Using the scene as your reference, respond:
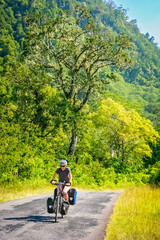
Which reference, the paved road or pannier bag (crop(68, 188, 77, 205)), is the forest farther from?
pannier bag (crop(68, 188, 77, 205))

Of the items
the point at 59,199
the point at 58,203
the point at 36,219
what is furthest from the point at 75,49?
the point at 36,219

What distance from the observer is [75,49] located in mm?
22203

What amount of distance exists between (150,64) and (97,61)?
6720 inches

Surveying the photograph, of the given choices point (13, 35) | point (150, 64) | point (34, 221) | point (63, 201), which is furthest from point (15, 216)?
point (150, 64)

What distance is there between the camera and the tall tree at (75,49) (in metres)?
22.0

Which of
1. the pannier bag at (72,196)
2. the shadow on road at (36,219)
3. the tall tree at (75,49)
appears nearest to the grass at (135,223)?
the pannier bag at (72,196)

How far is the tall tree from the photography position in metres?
22.0

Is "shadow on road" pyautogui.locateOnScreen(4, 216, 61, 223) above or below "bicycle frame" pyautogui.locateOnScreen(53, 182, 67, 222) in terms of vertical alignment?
below

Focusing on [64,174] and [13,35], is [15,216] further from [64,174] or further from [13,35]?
[13,35]

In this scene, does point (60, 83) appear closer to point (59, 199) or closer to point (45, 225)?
point (59, 199)

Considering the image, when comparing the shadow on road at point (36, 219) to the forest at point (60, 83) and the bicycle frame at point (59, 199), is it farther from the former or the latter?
the forest at point (60, 83)

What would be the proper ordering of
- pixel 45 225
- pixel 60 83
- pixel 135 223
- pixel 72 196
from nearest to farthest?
pixel 45 225 < pixel 135 223 < pixel 72 196 < pixel 60 83

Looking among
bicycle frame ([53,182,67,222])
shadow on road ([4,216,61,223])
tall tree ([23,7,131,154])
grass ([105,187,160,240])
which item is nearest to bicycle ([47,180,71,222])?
bicycle frame ([53,182,67,222])

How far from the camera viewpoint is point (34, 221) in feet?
22.1
